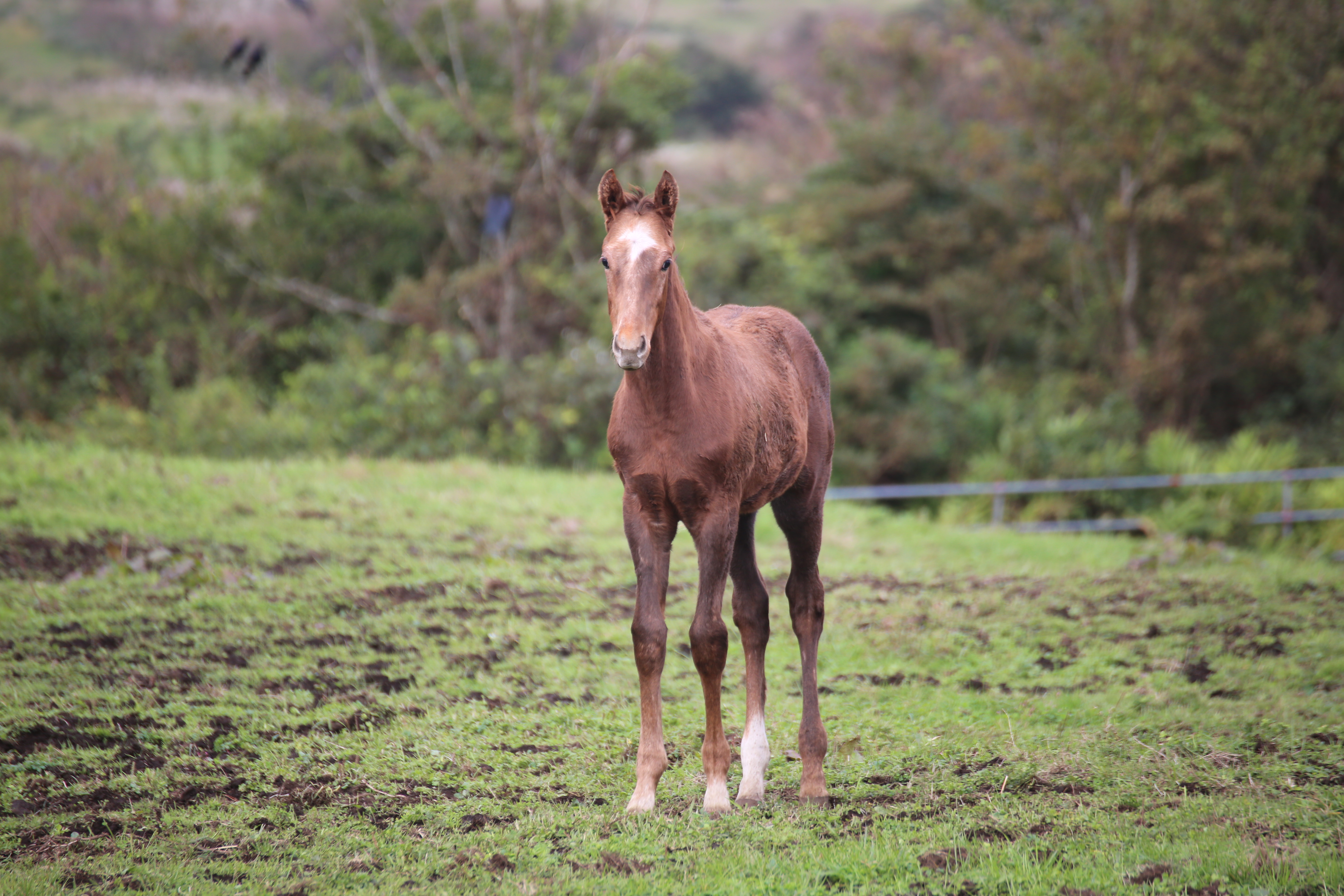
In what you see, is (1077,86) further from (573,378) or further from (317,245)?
(317,245)

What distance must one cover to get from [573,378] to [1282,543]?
9044 millimetres

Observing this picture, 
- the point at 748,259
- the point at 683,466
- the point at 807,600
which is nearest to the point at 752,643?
the point at 807,600

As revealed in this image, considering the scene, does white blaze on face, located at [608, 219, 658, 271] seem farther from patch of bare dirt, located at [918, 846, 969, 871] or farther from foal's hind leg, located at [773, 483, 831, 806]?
patch of bare dirt, located at [918, 846, 969, 871]

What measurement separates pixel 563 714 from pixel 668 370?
2.35 metres

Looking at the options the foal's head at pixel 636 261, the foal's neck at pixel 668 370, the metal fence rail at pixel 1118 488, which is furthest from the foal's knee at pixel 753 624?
the metal fence rail at pixel 1118 488

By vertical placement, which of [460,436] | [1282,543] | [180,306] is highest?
[180,306]

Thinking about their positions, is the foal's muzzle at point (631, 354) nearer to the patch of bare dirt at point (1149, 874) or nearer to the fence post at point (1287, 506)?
the patch of bare dirt at point (1149, 874)

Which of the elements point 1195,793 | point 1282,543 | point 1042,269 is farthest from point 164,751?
point 1042,269

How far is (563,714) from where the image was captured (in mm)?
5965

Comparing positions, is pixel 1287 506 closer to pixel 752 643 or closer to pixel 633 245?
pixel 752 643

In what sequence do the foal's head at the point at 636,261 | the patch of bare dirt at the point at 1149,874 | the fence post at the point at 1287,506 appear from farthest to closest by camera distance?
the fence post at the point at 1287,506 < the foal's head at the point at 636,261 < the patch of bare dirt at the point at 1149,874

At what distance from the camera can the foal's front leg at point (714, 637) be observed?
453cm

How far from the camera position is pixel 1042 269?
2095 cm

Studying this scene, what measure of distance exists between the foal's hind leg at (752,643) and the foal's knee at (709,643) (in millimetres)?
251
